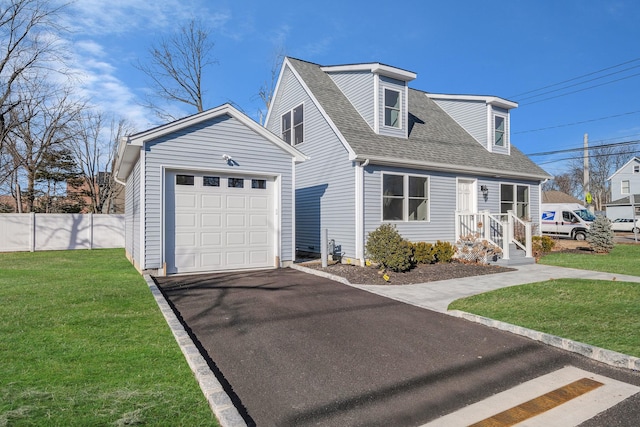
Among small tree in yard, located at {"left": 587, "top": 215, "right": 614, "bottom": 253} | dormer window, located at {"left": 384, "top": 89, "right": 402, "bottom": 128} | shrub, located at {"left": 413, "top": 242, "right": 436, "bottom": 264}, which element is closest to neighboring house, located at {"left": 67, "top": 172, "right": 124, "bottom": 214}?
dormer window, located at {"left": 384, "top": 89, "right": 402, "bottom": 128}

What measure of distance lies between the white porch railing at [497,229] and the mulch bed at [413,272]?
1.27 meters

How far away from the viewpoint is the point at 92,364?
3.57 m

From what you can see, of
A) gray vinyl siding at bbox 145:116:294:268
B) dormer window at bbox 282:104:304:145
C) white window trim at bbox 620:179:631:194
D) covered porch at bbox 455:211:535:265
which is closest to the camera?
gray vinyl siding at bbox 145:116:294:268

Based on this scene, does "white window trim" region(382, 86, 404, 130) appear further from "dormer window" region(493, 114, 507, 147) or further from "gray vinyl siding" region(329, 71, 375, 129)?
"dormer window" region(493, 114, 507, 147)

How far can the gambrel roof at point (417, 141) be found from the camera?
36.8ft

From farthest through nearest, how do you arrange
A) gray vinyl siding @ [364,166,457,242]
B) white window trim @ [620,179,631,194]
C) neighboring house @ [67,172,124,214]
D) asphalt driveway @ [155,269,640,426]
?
white window trim @ [620,179,631,194] → neighboring house @ [67,172,124,214] → gray vinyl siding @ [364,166,457,242] → asphalt driveway @ [155,269,640,426]

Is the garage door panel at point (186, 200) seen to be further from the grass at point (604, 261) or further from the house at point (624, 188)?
the house at point (624, 188)

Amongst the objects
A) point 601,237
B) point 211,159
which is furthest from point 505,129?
point 211,159

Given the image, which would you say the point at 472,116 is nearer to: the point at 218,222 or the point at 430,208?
the point at 430,208

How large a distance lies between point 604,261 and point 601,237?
2.83 metres

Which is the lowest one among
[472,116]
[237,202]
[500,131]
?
[237,202]

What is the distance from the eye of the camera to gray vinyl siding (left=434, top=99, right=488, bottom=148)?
15.0 meters

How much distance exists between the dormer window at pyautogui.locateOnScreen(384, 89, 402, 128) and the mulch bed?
199 inches

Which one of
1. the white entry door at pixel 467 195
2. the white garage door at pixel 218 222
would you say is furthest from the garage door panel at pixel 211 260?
the white entry door at pixel 467 195
